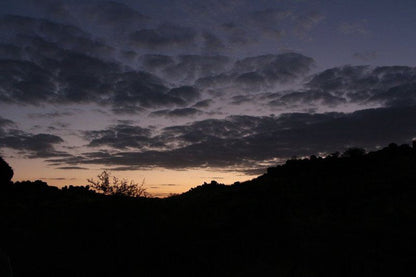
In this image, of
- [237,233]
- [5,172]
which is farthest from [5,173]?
[237,233]

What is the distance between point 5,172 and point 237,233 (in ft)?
77.8

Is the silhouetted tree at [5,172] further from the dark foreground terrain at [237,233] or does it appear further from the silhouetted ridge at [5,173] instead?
the dark foreground terrain at [237,233]

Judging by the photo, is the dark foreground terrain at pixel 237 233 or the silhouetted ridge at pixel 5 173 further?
the silhouetted ridge at pixel 5 173

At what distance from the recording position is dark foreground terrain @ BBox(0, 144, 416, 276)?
1348cm

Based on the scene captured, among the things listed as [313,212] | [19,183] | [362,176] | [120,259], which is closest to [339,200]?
[313,212]

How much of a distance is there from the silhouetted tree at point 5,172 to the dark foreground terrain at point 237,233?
640 cm

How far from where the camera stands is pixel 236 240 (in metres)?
15.9

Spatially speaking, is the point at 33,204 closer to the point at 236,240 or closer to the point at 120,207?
the point at 120,207

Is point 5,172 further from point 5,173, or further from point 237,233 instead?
point 237,233

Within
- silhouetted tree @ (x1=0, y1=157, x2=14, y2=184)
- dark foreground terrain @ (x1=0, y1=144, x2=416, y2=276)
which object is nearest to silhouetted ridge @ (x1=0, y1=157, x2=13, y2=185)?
silhouetted tree @ (x1=0, y1=157, x2=14, y2=184)

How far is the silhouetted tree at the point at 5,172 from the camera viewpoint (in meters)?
31.7

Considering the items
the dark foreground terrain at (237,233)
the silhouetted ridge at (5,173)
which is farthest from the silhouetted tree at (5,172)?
the dark foreground terrain at (237,233)

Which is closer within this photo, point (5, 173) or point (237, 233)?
point (237, 233)

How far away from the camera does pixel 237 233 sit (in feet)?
55.1
